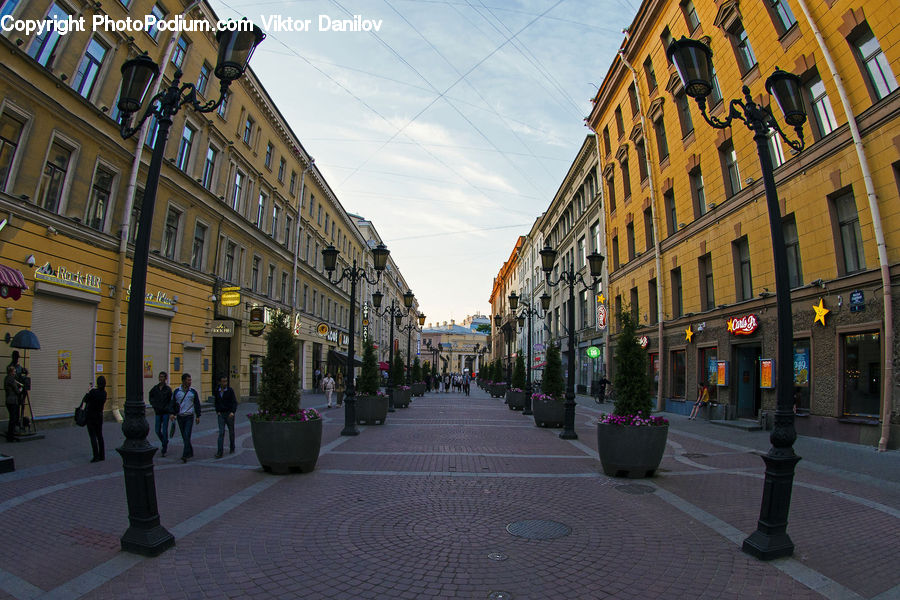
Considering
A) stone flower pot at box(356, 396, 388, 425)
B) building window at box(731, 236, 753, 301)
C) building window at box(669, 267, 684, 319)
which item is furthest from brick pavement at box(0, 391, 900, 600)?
building window at box(669, 267, 684, 319)

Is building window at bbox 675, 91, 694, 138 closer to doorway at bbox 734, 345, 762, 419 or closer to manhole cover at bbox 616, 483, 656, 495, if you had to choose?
doorway at bbox 734, 345, 762, 419

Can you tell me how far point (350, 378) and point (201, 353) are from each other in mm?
10869

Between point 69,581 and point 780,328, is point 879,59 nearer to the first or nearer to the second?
point 780,328

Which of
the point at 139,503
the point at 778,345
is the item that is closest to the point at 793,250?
the point at 778,345

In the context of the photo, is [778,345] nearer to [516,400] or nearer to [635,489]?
[635,489]

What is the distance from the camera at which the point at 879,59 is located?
12219 mm

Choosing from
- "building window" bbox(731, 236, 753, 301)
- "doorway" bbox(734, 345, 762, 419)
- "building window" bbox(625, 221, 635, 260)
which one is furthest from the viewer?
"building window" bbox(625, 221, 635, 260)

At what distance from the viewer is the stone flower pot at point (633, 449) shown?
8656 mm

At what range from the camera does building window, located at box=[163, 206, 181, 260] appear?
65.8 feet

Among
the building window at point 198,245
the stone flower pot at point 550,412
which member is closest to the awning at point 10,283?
the building window at point 198,245

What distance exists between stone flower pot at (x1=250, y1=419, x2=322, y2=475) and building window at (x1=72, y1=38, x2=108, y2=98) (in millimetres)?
12601

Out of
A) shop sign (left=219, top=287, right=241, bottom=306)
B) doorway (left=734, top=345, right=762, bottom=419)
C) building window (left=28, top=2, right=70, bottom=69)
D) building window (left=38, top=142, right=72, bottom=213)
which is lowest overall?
doorway (left=734, top=345, right=762, bottom=419)

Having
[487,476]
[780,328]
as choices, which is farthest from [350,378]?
[780,328]

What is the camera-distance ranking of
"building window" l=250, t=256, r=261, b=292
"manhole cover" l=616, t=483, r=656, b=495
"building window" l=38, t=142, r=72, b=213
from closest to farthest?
"manhole cover" l=616, t=483, r=656, b=495 < "building window" l=38, t=142, r=72, b=213 < "building window" l=250, t=256, r=261, b=292
